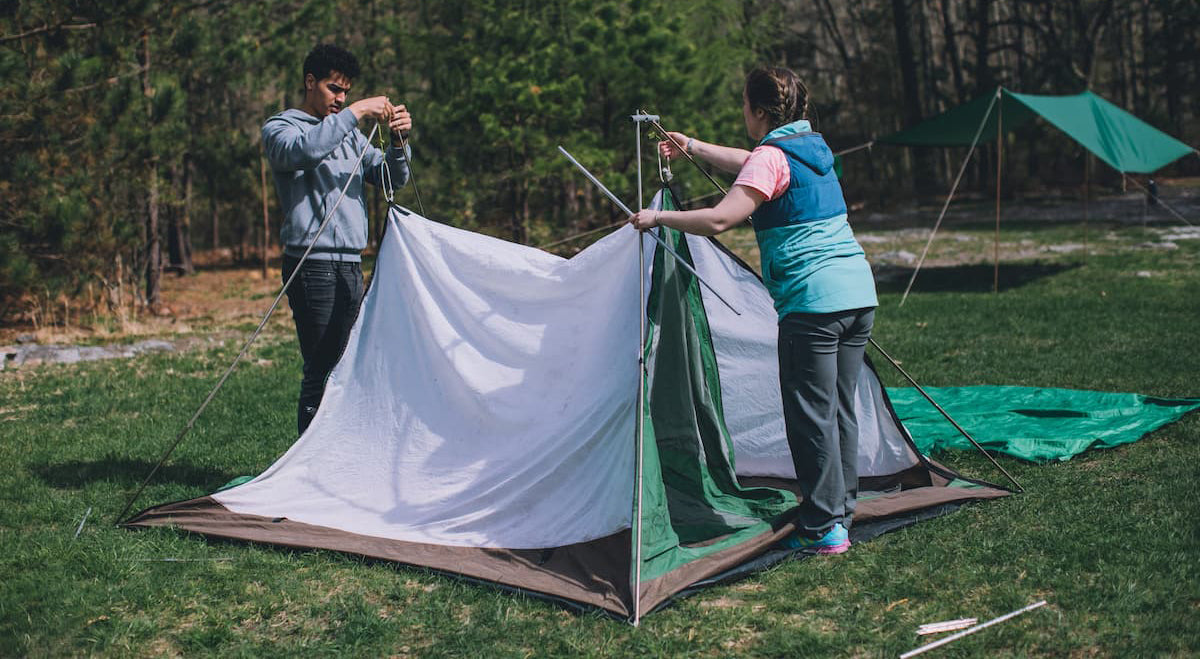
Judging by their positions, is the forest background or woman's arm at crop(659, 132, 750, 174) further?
the forest background

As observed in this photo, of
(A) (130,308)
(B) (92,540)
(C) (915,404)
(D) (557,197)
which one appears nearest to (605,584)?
(B) (92,540)

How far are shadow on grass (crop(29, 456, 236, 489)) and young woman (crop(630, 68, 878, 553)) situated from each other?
8.75 feet

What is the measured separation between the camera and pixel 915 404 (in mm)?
5770

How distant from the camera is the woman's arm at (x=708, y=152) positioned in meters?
3.78

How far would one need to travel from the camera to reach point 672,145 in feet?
12.9

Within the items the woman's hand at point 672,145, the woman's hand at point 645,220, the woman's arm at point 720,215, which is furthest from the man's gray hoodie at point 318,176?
the woman's arm at point 720,215

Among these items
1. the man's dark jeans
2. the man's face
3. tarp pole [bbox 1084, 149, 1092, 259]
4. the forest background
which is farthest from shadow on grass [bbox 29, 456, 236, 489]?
tarp pole [bbox 1084, 149, 1092, 259]

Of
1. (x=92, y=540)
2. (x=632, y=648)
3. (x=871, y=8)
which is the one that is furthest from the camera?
(x=871, y=8)

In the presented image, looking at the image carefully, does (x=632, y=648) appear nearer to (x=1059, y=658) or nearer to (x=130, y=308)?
(x=1059, y=658)

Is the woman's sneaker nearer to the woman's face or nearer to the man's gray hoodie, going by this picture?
the woman's face

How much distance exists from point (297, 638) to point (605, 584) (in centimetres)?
98

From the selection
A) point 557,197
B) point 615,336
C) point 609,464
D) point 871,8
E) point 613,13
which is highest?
point 871,8

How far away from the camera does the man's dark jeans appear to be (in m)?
4.11

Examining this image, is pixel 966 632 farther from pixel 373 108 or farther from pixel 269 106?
pixel 269 106
